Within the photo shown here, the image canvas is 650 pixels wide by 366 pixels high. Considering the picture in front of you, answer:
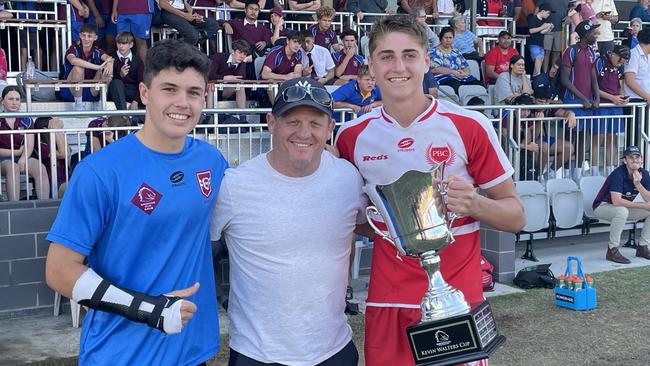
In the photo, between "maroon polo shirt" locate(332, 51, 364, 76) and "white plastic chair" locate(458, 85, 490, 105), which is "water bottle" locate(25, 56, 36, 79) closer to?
"maroon polo shirt" locate(332, 51, 364, 76)

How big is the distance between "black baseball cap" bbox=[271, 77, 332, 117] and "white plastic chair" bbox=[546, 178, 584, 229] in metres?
7.30

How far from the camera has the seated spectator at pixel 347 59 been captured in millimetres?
12516

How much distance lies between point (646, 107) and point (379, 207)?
29.3 feet

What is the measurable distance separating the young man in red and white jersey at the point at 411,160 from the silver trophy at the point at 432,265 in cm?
28

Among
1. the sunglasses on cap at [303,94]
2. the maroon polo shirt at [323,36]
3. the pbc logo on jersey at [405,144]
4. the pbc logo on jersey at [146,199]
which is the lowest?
the pbc logo on jersey at [146,199]

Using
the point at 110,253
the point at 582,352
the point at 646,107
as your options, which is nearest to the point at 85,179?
the point at 110,253

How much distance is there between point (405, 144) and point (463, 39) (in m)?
11.5

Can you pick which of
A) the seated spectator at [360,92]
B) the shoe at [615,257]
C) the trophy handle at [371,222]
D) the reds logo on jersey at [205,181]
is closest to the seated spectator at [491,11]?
the seated spectator at [360,92]

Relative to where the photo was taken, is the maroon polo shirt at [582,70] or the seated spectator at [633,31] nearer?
the maroon polo shirt at [582,70]

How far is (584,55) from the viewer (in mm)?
12102

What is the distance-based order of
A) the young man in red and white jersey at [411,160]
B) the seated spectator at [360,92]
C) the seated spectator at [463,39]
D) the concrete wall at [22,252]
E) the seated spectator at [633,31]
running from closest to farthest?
the young man in red and white jersey at [411,160]
the concrete wall at [22,252]
the seated spectator at [360,92]
the seated spectator at [463,39]
the seated spectator at [633,31]

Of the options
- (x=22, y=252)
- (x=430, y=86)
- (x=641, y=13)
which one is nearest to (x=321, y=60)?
(x=430, y=86)

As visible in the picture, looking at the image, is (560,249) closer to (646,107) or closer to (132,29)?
(646,107)

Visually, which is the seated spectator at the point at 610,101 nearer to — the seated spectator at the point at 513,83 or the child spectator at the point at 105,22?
the seated spectator at the point at 513,83
